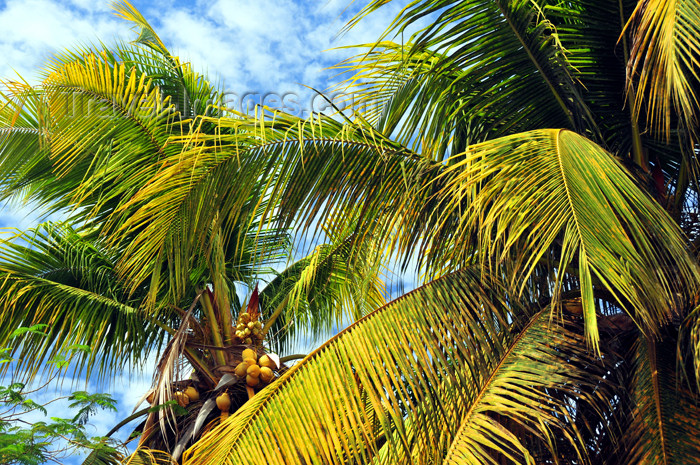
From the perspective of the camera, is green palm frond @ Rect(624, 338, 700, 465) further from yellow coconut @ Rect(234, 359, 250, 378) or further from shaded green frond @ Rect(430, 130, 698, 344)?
yellow coconut @ Rect(234, 359, 250, 378)

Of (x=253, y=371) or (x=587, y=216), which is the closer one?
(x=587, y=216)

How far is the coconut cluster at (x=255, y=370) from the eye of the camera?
616 cm

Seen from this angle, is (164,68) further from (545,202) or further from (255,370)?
(545,202)

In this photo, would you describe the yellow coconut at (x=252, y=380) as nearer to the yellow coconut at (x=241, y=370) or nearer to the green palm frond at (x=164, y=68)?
the yellow coconut at (x=241, y=370)

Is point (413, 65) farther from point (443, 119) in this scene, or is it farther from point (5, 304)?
point (5, 304)

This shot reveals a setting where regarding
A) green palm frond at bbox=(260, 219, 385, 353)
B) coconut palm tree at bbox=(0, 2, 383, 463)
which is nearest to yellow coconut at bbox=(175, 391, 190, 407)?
coconut palm tree at bbox=(0, 2, 383, 463)

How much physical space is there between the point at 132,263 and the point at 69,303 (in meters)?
2.62

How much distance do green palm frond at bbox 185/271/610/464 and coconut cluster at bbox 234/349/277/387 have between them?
2670 millimetres

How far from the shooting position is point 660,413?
122 inches

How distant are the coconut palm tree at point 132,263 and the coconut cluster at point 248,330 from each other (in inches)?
0.5

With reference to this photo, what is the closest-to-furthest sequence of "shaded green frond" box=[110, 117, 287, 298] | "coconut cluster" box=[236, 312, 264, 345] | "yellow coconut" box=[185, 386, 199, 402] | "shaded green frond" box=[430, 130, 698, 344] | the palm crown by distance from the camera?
"shaded green frond" box=[430, 130, 698, 344], the palm crown, "shaded green frond" box=[110, 117, 287, 298], "yellow coconut" box=[185, 386, 199, 402], "coconut cluster" box=[236, 312, 264, 345]

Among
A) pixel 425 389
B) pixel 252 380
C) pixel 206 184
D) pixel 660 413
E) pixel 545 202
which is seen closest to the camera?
pixel 545 202

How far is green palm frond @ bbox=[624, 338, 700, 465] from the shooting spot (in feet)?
9.70

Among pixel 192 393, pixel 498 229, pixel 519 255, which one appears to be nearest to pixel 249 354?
pixel 192 393
